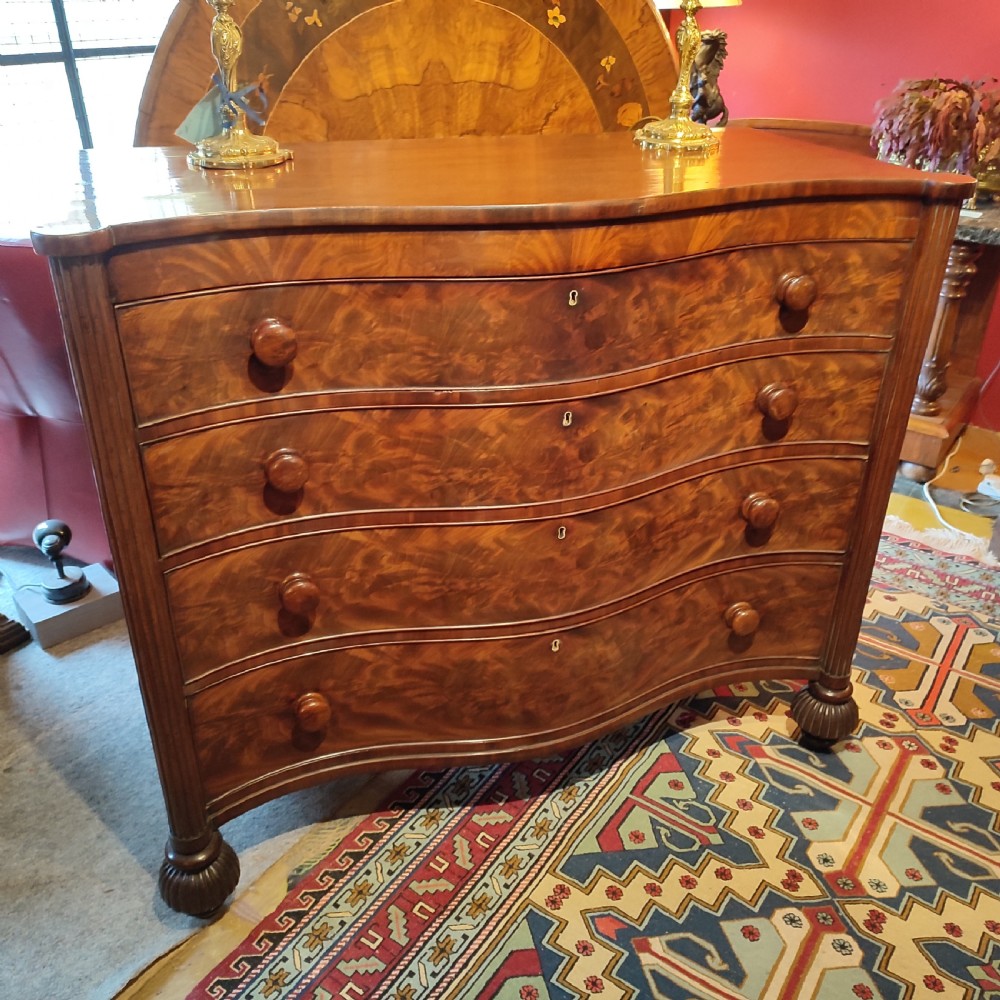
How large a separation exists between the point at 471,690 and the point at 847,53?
2.67 metres

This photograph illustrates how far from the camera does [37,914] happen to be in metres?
1.50

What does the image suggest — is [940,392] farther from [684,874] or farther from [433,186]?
[433,186]

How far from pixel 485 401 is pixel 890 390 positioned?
28.6 inches

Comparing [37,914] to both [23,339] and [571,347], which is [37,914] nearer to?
[23,339]

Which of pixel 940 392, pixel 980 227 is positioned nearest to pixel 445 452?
pixel 980 227

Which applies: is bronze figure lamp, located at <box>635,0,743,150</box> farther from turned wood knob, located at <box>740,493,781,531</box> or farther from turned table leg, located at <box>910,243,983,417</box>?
turned table leg, located at <box>910,243,983,417</box>

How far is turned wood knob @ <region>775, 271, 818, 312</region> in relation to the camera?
53.7 inches

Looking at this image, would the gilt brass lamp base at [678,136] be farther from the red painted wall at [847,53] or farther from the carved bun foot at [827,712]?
the red painted wall at [847,53]

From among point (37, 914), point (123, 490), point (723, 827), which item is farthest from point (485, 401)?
point (37, 914)

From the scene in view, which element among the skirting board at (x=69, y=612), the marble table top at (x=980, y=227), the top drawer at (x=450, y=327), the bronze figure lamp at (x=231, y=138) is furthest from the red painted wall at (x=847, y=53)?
the skirting board at (x=69, y=612)

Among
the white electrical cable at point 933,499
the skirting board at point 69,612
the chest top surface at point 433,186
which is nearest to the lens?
the chest top surface at point 433,186

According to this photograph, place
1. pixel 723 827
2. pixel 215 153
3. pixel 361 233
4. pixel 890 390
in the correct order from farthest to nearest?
pixel 723 827 → pixel 890 390 → pixel 215 153 → pixel 361 233

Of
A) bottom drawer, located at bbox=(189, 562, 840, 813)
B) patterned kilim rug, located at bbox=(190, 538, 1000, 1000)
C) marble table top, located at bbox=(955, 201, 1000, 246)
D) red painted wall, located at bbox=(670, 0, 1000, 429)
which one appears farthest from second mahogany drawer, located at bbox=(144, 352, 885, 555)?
red painted wall, located at bbox=(670, 0, 1000, 429)

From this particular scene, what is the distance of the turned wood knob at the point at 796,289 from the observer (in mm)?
1364
